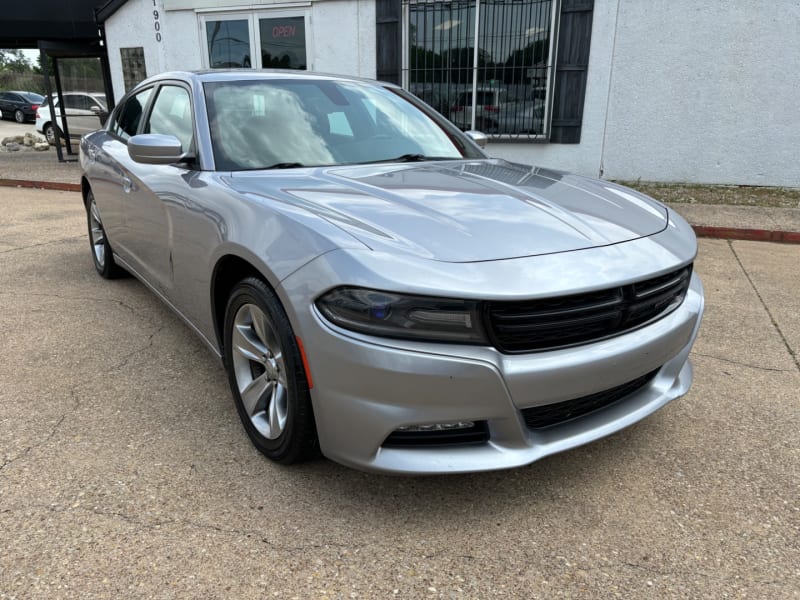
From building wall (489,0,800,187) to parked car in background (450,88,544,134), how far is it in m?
0.76

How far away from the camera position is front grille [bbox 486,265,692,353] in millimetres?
1904

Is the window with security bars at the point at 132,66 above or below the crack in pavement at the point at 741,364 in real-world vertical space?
above

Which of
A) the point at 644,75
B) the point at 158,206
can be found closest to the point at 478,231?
the point at 158,206

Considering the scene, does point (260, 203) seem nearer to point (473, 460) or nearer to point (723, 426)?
point (473, 460)

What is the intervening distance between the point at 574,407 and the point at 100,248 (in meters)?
4.19

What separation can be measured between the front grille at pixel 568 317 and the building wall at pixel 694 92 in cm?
799

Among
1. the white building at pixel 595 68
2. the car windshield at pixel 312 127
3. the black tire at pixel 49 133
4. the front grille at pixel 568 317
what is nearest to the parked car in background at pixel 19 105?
the black tire at pixel 49 133

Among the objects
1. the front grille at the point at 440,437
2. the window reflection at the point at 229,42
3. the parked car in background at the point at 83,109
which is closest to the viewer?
the front grille at the point at 440,437

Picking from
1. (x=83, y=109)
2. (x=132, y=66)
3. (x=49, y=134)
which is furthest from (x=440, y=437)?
(x=49, y=134)

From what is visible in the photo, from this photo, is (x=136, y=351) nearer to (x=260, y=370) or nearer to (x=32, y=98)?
(x=260, y=370)

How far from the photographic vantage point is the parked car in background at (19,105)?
95.9ft

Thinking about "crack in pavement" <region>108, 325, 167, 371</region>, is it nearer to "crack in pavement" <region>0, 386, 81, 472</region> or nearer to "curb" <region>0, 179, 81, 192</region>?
"crack in pavement" <region>0, 386, 81, 472</region>

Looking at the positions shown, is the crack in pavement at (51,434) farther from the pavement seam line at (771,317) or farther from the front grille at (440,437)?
the pavement seam line at (771,317)

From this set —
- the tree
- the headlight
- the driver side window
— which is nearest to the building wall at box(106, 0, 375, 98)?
the driver side window
